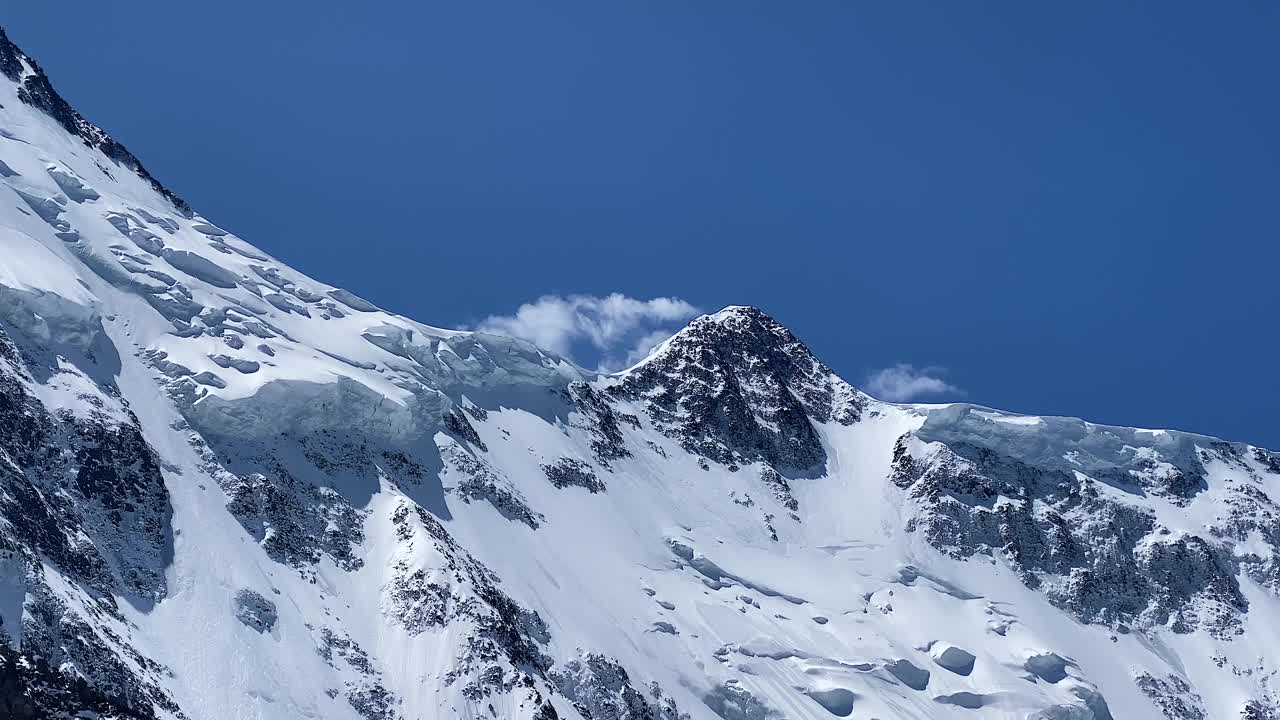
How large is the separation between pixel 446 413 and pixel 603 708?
43181 millimetres

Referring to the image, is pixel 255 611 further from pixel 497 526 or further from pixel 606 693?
pixel 497 526

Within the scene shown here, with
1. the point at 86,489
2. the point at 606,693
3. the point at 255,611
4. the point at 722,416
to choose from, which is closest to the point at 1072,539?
the point at 722,416

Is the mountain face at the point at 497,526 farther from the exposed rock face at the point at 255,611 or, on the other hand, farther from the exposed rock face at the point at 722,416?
the exposed rock face at the point at 722,416

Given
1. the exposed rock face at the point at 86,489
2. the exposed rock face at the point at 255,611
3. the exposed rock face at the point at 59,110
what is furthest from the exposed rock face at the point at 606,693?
the exposed rock face at the point at 59,110

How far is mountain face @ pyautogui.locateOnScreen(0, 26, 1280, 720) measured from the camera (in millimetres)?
108688

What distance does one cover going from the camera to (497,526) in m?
143

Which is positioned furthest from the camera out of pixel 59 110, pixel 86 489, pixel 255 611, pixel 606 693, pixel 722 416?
pixel 722 416

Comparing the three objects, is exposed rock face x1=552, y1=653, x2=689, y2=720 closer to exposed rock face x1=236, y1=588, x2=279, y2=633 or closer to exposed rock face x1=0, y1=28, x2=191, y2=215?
exposed rock face x1=236, y1=588, x2=279, y2=633

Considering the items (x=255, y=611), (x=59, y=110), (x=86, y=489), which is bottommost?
(x=255, y=611)

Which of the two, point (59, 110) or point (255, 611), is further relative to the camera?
point (59, 110)

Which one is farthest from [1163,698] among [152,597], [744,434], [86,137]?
[86,137]

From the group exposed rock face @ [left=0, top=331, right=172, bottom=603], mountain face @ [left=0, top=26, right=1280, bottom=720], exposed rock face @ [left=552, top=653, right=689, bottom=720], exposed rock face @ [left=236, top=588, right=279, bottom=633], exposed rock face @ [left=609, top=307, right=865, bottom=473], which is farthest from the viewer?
exposed rock face @ [left=609, top=307, right=865, bottom=473]

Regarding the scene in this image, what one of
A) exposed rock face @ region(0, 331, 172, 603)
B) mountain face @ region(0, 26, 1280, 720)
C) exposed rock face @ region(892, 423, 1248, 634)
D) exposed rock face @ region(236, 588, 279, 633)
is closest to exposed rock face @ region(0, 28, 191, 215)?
mountain face @ region(0, 26, 1280, 720)

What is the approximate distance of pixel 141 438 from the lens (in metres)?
118
